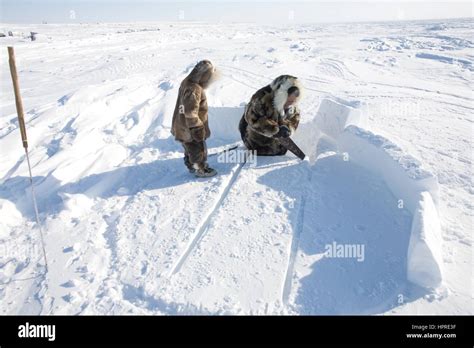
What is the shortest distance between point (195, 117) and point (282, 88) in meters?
1.21

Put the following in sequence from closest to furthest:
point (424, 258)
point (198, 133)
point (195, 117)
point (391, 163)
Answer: point (424, 258) < point (391, 163) < point (195, 117) < point (198, 133)

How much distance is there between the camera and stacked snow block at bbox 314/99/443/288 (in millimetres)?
2727

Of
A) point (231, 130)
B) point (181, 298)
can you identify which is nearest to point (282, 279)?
point (181, 298)

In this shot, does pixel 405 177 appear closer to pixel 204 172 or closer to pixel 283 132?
pixel 283 132

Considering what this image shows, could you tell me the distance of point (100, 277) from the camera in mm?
3000

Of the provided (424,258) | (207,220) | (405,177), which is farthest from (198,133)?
(424,258)

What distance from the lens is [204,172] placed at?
4570 mm

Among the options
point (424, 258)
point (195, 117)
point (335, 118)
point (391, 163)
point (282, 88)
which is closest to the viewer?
point (424, 258)

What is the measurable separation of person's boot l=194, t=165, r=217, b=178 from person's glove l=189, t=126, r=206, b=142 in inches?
17.2

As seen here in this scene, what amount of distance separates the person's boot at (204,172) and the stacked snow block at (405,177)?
173 centimetres

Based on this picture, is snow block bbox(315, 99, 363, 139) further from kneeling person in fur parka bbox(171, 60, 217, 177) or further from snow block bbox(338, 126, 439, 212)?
kneeling person in fur parka bbox(171, 60, 217, 177)

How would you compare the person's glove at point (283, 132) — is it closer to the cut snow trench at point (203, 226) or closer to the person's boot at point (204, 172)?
the cut snow trench at point (203, 226)

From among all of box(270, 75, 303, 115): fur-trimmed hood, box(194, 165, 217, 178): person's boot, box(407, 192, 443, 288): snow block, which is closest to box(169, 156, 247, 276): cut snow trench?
box(194, 165, 217, 178): person's boot
